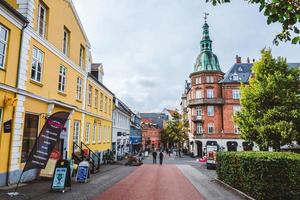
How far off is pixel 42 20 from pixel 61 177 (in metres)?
8.87

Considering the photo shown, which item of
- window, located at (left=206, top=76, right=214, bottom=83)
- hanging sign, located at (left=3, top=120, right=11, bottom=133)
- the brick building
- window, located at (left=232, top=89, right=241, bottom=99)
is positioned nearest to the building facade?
the brick building

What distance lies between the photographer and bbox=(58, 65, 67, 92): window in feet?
58.6

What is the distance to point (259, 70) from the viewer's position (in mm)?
25250

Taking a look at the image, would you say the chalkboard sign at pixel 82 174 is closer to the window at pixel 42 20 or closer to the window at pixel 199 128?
the window at pixel 42 20

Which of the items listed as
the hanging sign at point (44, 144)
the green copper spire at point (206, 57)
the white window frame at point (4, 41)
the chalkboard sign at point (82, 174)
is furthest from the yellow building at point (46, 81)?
the green copper spire at point (206, 57)

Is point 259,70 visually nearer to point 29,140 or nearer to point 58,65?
point 58,65

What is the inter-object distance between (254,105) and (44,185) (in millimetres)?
18610

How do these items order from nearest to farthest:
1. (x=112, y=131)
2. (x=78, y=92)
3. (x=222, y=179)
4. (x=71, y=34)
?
(x=222, y=179) → (x=71, y=34) → (x=78, y=92) → (x=112, y=131)

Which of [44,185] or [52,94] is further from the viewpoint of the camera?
[52,94]

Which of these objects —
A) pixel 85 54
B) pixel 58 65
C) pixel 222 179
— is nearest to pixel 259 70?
pixel 222 179

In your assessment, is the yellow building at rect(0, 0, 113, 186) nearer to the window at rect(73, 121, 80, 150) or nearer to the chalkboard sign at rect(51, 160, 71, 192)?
the window at rect(73, 121, 80, 150)

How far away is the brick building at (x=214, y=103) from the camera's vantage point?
5178 centimetres

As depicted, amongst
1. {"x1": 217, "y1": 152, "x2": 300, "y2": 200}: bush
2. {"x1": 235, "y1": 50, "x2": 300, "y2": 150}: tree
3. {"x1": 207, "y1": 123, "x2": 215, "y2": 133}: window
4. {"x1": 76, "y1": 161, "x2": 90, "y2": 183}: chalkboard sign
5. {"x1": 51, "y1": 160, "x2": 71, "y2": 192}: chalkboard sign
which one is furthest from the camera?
{"x1": 207, "y1": 123, "x2": 215, "y2": 133}: window

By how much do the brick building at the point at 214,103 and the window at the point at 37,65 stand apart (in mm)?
41258
